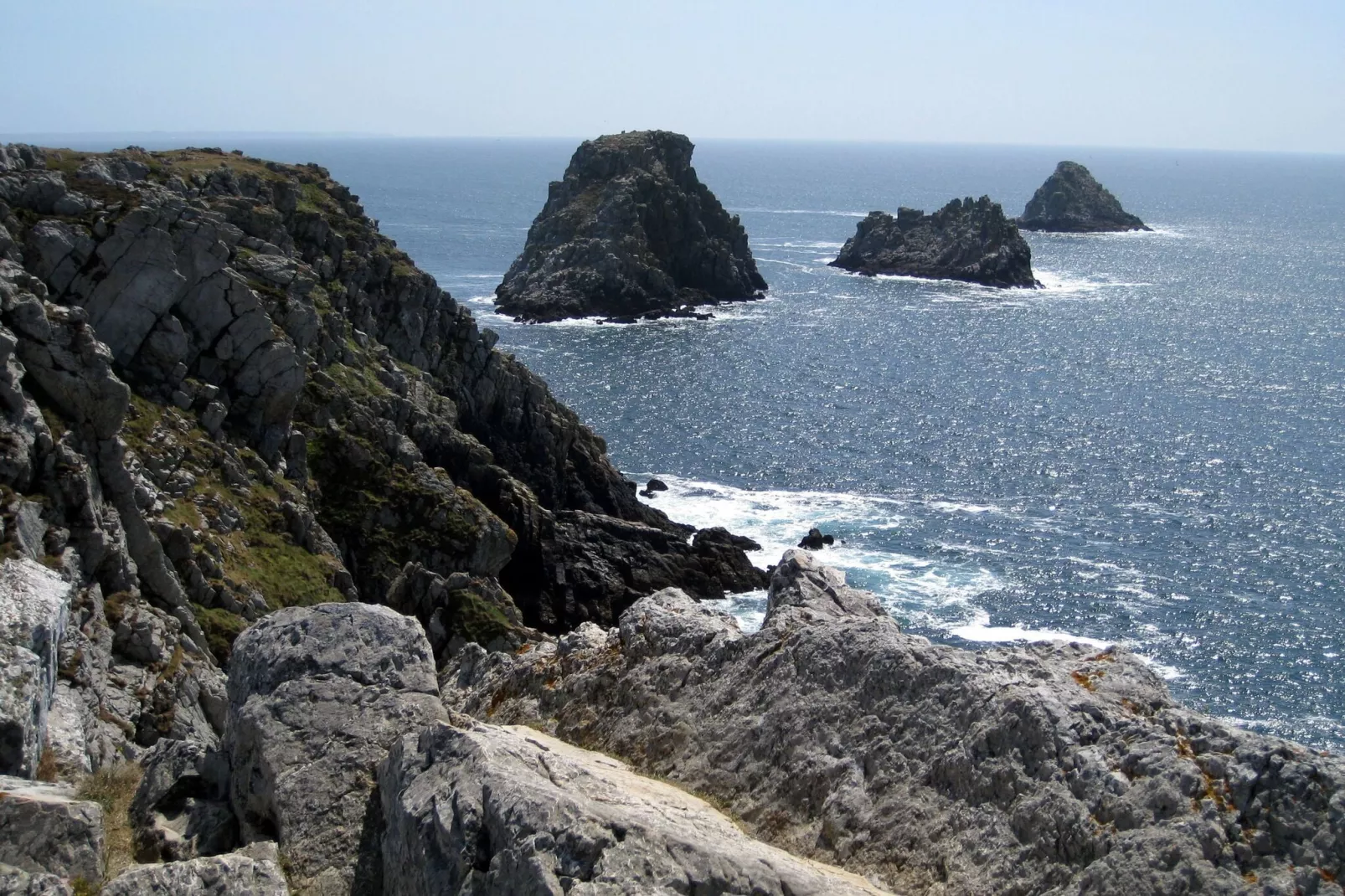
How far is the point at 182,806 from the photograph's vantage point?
1528 cm

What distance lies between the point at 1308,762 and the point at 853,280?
189063mm

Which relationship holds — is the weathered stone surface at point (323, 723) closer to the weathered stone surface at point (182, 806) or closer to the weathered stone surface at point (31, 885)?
the weathered stone surface at point (182, 806)

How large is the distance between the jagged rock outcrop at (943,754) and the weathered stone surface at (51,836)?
21.3 ft

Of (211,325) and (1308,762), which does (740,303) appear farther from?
(1308,762)

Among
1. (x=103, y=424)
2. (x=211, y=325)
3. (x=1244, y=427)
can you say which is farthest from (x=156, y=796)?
(x=1244, y=427)

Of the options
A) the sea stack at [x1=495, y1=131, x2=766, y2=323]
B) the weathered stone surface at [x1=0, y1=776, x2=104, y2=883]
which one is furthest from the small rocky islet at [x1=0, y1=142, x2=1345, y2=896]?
Result: the sea stack at [x1=495, y1=131, x2=766, y2=323]

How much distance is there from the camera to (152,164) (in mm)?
65938

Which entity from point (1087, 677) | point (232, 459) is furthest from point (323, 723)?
point (232, 459)

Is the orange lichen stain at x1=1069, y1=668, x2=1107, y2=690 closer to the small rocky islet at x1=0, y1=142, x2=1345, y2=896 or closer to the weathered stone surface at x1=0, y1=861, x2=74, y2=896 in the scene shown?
the small rocky islet at x1=0, y1=142, x2=1345, y2=896

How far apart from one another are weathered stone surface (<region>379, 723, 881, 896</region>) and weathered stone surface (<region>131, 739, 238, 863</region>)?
2413mm

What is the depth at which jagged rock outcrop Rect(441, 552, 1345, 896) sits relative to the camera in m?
12.1

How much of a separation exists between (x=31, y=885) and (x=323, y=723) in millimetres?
4614

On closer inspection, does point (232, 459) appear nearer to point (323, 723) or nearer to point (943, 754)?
point (323, 723)

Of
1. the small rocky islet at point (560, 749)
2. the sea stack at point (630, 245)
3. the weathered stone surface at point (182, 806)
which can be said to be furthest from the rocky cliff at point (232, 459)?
the sea stack at point (630, 245)
